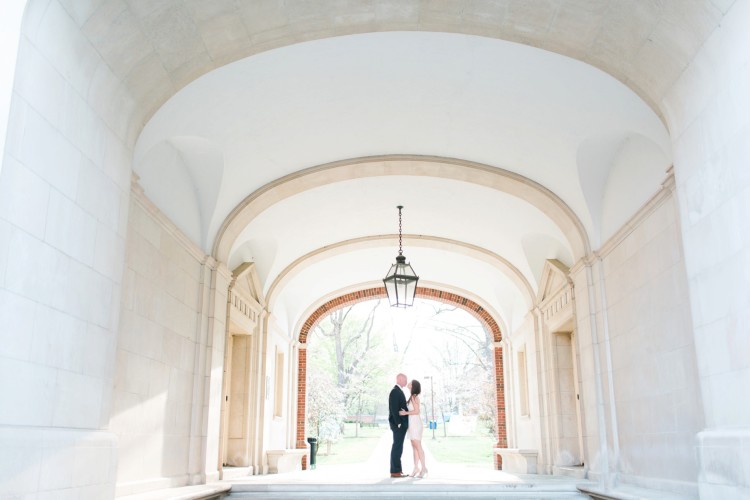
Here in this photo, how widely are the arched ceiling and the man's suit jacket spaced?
10.1 ft

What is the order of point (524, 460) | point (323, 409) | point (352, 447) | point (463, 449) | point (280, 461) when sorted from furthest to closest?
point (352, 447) → point (463, 449) → point (323, 409) → point (280, 461) → point (524, 460)

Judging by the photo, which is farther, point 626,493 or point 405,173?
point 405,173

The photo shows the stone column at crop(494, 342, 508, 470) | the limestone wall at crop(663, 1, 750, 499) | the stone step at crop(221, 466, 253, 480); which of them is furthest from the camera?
the stone column at crop(494, 342, 508, 470)

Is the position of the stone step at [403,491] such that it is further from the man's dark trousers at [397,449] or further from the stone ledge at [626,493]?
the man's dark trousers at [397,449]

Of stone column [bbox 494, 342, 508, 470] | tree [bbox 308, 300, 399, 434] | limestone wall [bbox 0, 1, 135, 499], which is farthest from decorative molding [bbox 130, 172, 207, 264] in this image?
tree [bbox 308, 300, 399, 434]

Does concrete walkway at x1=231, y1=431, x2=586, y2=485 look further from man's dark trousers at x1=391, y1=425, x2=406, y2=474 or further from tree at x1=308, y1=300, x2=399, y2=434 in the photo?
tree at x1=308, y1=300, x2=399, y2=434

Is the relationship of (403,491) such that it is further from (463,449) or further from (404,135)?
(463,449)

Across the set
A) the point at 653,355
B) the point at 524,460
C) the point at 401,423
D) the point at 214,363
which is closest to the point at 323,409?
the point at 524,460

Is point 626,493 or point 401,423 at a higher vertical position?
point 401,423

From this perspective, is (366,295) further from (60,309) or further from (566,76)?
(60,309)

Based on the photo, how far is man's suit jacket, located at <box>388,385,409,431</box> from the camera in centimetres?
965

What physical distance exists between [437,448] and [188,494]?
85.2 feet

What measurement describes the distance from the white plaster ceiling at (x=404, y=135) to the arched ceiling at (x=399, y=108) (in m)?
0.03

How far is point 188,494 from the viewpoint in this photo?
6426mm
